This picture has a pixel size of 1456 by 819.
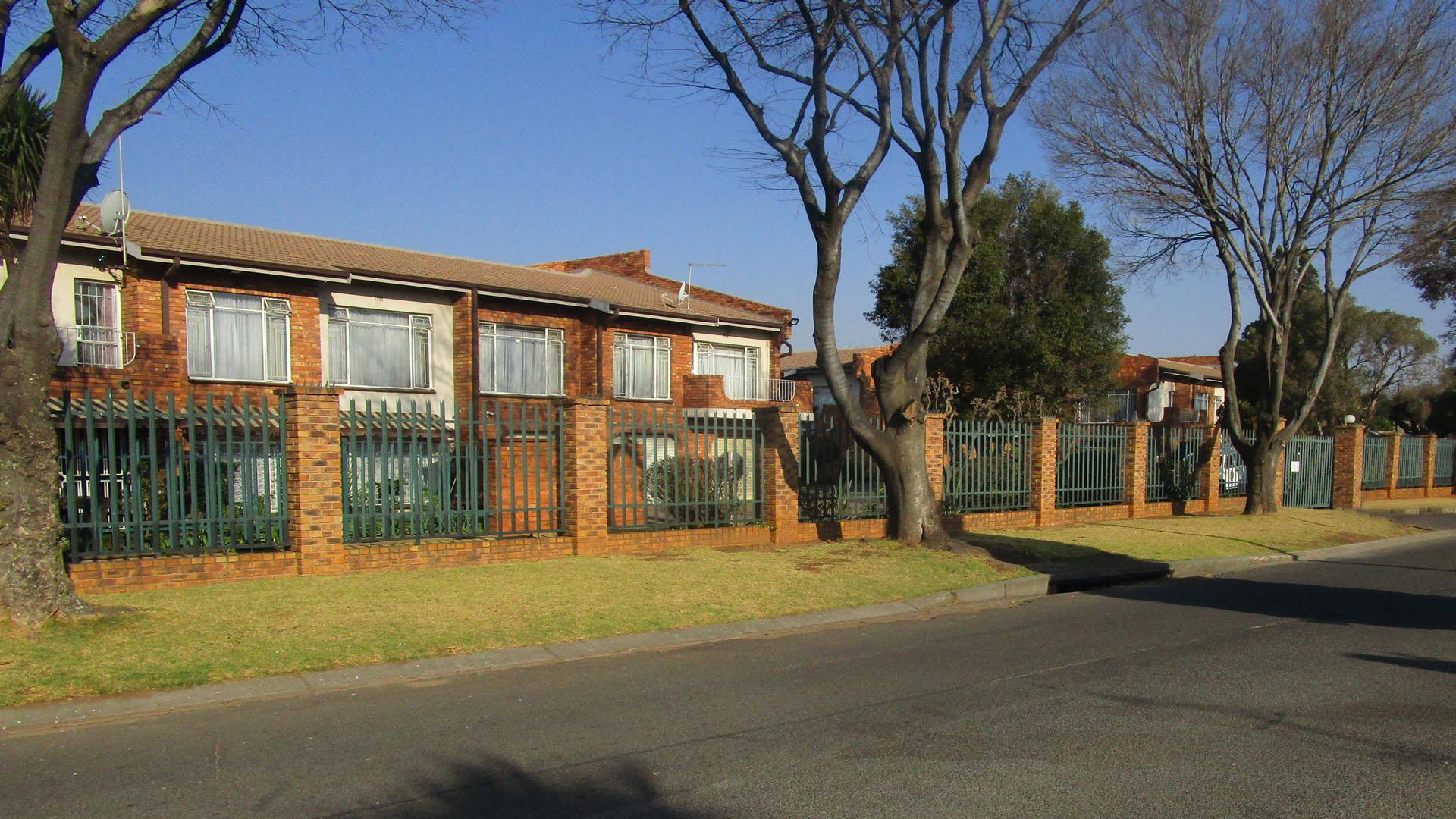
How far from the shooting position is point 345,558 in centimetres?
1166

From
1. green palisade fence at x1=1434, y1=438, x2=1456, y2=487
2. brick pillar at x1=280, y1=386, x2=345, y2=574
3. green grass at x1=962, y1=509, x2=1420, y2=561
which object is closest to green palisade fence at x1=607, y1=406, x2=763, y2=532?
brick pillar at x1=280, y1=386, x2=345, y2=574

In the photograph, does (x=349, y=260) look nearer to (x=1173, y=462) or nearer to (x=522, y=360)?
(x=522, y=360)

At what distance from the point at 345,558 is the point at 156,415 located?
243cm

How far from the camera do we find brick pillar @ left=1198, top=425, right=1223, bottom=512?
24094 millimetres

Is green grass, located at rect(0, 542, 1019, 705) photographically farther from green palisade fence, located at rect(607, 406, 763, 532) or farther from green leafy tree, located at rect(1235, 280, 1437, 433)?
green leafy tree, located at rect(1235, 280, 1437, 433)

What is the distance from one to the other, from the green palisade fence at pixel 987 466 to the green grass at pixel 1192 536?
0.80 meters

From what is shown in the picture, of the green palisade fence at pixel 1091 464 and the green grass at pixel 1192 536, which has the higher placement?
the green palisade fence at pixel 1091 464

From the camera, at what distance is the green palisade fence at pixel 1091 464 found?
2081 cm

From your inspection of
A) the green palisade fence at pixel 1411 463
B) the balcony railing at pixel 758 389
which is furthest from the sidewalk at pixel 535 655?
the green palisade fence at pixel 1411 463

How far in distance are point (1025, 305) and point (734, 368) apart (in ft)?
28.6

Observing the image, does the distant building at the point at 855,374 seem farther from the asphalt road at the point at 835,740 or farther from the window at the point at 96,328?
the asphalt road at the point at 835,740

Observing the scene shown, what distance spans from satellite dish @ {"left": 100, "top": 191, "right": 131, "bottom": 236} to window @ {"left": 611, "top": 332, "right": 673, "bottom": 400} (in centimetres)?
1096

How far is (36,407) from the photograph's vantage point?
846 centimetres

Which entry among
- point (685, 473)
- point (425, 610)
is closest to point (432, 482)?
point (425, 610)
